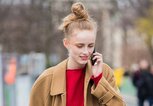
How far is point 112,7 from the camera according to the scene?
25359 mm

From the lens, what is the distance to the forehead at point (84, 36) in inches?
183

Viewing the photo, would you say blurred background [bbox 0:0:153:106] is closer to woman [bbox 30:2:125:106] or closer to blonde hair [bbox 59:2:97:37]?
woman [bbox 30:2:125:106]

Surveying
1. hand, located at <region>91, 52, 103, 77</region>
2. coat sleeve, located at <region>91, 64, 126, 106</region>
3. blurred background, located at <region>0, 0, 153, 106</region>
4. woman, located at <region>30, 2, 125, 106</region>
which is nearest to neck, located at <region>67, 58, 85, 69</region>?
woman, located at <region>30, 2, 125, 106</region>

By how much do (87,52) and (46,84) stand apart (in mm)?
447

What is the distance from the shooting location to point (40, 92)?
4.87m

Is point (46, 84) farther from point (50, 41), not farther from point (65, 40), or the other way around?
point (50, 41)

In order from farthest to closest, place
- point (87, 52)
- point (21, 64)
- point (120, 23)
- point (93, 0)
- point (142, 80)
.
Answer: point (120, 23) < point (93, 0) < point (142, 80) < point (21, 64) < point (87, 52)

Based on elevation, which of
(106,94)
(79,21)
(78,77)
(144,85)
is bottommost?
(144,85)

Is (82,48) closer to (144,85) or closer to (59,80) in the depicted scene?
(59,80)

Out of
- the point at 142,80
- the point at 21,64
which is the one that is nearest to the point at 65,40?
the point at 21,64

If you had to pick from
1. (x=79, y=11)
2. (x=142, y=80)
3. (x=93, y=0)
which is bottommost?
(x=142, y=80)

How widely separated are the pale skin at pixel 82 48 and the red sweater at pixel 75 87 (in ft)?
0.24

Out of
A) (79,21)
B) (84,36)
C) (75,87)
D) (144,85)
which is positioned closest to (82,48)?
(84,36)

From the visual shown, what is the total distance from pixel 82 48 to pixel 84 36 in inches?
3.4
